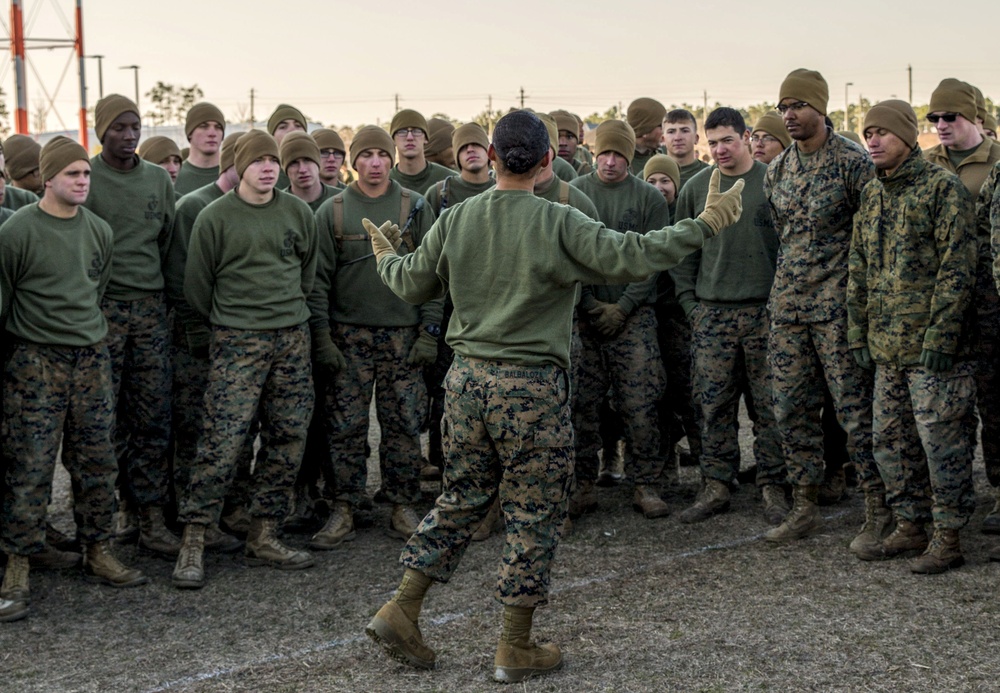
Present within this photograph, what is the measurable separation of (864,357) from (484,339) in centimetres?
253

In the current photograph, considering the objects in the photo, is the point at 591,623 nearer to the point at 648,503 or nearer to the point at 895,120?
the point at 648,503

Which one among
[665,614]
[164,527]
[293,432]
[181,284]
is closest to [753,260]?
[665,614]

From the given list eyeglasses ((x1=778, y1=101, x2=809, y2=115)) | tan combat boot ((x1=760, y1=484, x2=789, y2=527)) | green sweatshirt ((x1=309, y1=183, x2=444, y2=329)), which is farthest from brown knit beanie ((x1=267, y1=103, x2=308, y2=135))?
tan combat boot ((x1=760, y1=484, x2=789, y2=527))

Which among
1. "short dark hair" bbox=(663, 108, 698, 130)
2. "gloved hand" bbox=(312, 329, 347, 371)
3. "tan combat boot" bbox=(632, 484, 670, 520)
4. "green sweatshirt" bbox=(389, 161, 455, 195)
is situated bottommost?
"tan combat boot" bbox=(632, 484, 670, 520)

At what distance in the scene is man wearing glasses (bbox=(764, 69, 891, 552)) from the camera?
6516 millimetres

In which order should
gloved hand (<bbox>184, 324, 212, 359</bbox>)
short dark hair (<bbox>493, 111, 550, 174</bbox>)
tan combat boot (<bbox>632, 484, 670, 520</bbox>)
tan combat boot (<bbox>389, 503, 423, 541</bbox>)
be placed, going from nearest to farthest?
short dark hair (<bbox>493, 111, 550, 174</bbox>)
gloved hand (<bbox>184, 324, 212, 359</bbox>)
tan combat boot (<bbox>389, 503, 423, 541</bbox>)
tan combat boot (<bbox>632, 484, 670, 520</bbox>)

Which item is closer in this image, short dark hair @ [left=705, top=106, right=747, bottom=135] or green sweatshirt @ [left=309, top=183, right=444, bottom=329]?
green sweatshirt @ [left=309, top=183, right=444, bottom=329]

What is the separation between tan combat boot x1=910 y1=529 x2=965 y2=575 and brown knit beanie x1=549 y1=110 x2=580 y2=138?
466 centimetres

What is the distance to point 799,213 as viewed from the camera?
6598mm

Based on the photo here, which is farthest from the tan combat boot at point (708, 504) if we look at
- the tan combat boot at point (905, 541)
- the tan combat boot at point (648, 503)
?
the tan combat boot at point (905, 541)

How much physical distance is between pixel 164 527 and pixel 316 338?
148cm

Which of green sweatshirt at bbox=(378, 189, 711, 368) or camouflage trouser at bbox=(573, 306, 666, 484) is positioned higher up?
green sweatshirt at bbox=(378, 189, 711, 368)

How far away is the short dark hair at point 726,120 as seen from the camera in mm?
7309

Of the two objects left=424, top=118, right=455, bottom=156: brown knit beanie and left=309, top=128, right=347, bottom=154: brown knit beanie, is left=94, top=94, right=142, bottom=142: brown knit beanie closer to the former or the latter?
left=309, top=128, right=347, bottom=154: brown knit beanie
